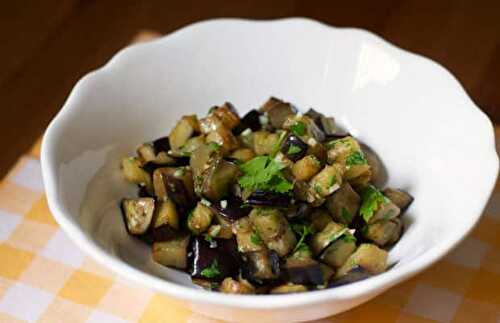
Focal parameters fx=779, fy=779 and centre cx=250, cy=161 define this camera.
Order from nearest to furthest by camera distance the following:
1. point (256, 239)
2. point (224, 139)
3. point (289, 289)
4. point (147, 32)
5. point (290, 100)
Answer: point (289, 289) < point (256, 239) < point (224, 139) < point (290, 100) < point (147, 32)

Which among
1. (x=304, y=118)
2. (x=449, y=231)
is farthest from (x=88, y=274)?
(x=449, y=231)

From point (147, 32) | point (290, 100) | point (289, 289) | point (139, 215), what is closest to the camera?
point (289, 289)

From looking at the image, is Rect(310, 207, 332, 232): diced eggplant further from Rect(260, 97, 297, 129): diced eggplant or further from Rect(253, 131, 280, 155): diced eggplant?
Rect(260, 97, 297, 129): diced eggplant

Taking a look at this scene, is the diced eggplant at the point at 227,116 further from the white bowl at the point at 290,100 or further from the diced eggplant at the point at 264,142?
the white bowl at the point at 290,100

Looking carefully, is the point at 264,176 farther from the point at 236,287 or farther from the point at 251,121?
the point at 251,121

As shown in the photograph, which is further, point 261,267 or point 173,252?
point 173,252

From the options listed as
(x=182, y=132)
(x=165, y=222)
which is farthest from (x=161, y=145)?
(x=165, y=222)

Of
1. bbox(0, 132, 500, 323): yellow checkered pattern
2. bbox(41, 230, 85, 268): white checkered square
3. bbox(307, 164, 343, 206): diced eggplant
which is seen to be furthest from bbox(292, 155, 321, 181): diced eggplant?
bbox(41, 230, 85, 268): white checkered square
